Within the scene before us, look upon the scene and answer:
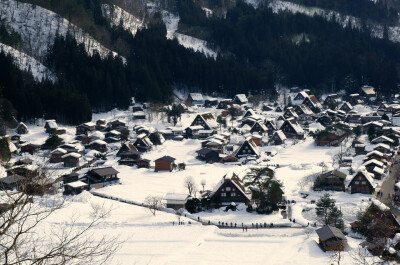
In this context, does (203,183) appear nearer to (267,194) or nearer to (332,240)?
(267,194)

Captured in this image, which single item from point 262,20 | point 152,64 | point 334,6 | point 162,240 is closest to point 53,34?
point 152,64

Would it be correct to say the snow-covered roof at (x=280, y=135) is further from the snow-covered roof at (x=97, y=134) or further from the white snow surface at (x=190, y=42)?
the white snow surface at (x=190, y=42)

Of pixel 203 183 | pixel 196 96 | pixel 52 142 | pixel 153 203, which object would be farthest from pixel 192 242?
pixel 196 96

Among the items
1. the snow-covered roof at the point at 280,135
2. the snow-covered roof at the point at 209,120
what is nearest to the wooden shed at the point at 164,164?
the snow-covered roof at the point at 280,135

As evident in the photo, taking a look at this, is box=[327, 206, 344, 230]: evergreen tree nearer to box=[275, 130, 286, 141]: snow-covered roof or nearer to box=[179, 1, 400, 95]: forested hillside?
box=[275, 130, 286, 141]: snow-covered roof

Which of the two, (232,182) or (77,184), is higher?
(232,182)
